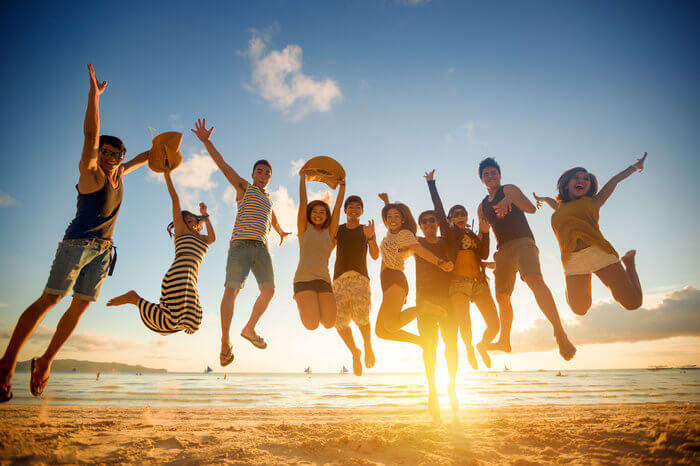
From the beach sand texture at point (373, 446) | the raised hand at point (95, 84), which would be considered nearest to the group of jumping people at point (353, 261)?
the raised hand at point (95, 84)

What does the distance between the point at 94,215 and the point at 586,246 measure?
7729 mm

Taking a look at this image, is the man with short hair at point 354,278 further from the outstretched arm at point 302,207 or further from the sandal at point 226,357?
the sandal at point 226,357

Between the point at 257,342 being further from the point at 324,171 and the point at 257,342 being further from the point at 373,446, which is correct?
the point at 324,171

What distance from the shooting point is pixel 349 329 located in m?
6.42

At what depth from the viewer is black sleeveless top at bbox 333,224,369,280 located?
6344 millimetres

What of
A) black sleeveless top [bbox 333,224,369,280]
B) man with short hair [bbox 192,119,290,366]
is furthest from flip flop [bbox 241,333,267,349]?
black sleeveless top [bbox 333,224,369,280]

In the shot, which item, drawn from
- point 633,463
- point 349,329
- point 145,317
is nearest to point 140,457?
point 145,317

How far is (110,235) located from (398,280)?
4912mm

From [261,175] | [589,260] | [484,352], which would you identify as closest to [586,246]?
[589,260]

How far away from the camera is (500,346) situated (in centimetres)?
596

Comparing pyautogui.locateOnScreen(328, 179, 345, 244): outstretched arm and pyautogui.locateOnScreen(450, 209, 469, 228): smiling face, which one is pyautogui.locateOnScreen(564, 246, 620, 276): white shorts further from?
pyautogui.locateOnScreen(328, 179, 345, 244): outstretched arm

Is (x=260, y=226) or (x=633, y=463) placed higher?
(x=260, y=226)

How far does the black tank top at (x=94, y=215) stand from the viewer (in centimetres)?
468

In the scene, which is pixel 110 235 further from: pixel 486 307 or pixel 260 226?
pixel 486 307
